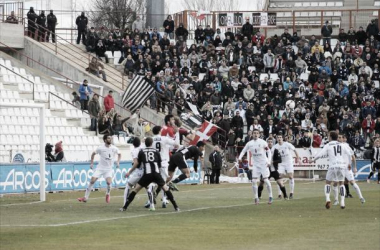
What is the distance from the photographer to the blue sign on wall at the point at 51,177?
3297cm

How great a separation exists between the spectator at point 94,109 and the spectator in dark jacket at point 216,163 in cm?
573

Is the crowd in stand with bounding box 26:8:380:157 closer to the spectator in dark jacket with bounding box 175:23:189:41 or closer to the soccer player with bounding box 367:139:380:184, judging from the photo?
the spectator in dark jacket with bounding box 175:23:189:41

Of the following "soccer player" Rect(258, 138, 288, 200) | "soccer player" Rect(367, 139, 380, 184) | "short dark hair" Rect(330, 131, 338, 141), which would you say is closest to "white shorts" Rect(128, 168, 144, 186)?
"short dark hair" Rect(330, 131, 338, 141)

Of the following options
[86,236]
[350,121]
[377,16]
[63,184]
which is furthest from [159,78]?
[86,236]

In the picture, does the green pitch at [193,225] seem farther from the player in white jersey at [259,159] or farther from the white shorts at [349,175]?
the player in white jersey at [259,159]

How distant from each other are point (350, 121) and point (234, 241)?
31.3 m

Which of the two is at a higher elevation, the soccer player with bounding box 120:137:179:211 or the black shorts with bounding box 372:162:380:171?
the soccer player with bounding box 120:137:179:211

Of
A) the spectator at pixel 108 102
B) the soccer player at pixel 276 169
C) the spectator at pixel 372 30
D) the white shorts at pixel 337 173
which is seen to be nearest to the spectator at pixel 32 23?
the spectator at pixel 108 102

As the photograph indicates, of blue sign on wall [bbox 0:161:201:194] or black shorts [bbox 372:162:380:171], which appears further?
black shorts [bbox 372:162:380:171]

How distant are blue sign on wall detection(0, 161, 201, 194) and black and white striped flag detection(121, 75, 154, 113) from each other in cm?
689

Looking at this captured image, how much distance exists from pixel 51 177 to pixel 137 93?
41.1ft

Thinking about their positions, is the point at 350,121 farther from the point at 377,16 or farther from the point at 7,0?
the point at 7,0

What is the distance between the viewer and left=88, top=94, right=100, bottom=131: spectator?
45031 millimetres

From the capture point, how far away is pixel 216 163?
45.1 m
